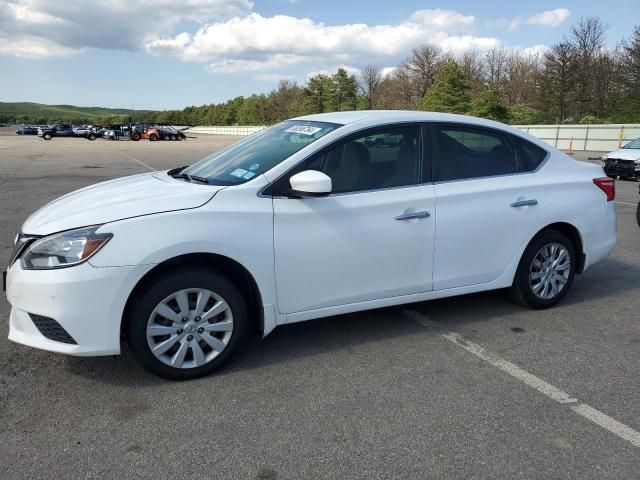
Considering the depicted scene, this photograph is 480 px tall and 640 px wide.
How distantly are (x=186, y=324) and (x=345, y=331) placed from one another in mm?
1391

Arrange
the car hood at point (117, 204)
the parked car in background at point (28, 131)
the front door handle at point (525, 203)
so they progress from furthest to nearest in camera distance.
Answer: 1. the parked car in background at point (28, 131)
2. the front door handle at point (525, 203)
3. the car hood at point (117, 204)

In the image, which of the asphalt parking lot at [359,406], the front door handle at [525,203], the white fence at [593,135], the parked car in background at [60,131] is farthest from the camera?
the parked car in background at [60,131]

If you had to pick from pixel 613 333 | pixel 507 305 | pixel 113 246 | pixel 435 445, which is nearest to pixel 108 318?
pixel 113 246

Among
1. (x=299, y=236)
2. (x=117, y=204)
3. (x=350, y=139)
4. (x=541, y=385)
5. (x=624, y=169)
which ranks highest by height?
(x=350, y=139)

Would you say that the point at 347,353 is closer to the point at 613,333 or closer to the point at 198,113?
the point at 613,333

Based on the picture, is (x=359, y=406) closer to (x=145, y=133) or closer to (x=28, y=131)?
(x=145, y=133)

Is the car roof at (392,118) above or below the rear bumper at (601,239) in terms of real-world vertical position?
above

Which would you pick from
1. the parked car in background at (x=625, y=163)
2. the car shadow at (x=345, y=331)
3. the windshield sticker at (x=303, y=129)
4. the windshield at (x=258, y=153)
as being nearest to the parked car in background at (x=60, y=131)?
the parked car in background at (x=625, y=163)

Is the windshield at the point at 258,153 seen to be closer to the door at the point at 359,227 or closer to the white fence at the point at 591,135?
the door at the point at 359,227

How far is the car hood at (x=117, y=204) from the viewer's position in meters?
3.21

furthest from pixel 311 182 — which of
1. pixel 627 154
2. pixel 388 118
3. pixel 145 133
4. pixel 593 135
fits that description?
pixel 145 133

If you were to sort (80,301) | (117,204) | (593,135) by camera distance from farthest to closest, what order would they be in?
(593,135) → (117,204) → (80,301)

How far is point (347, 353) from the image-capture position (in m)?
3.85

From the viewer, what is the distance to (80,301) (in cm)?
307
